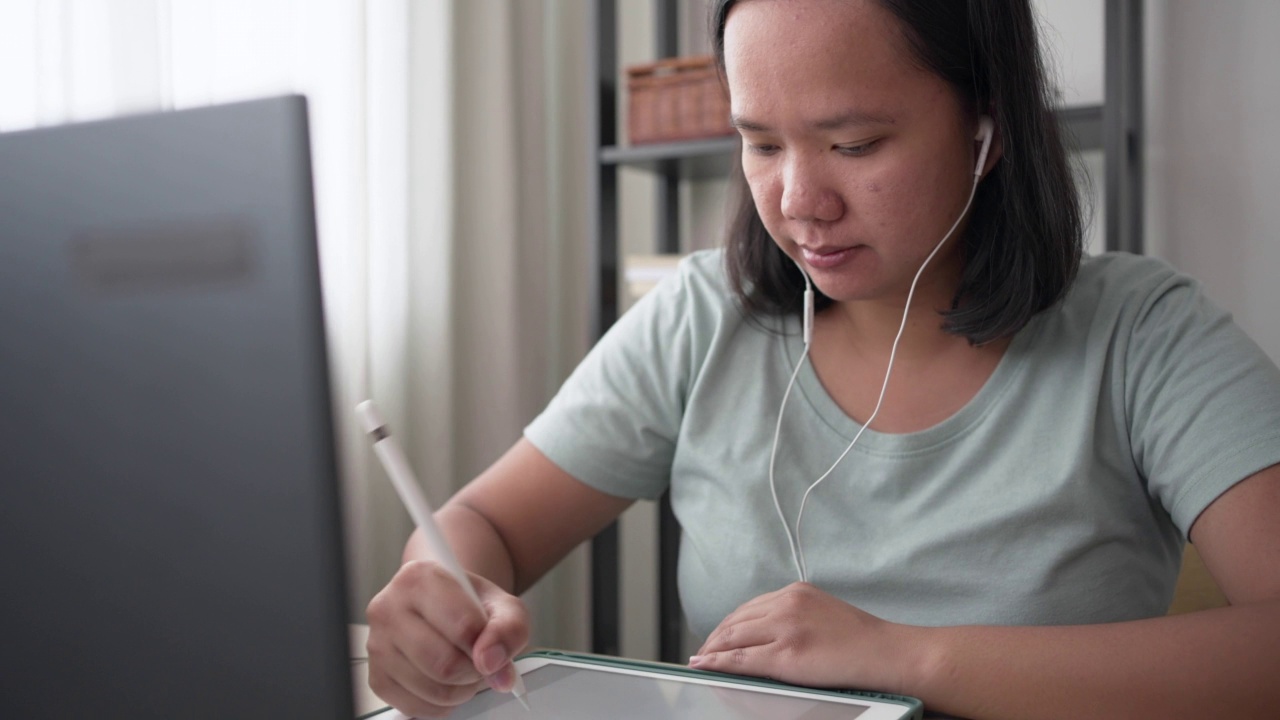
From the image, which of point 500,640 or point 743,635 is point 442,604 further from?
point 743,635

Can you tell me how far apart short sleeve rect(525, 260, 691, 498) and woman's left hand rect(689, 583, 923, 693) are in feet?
1.23

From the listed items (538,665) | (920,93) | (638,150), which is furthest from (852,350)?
(638,150)

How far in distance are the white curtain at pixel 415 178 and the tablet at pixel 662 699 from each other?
841mm

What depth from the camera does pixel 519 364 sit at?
2.05 m

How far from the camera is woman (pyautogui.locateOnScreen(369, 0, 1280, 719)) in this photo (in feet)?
2.51

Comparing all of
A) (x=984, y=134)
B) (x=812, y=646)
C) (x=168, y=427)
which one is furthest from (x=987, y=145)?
(x=168, y=427)

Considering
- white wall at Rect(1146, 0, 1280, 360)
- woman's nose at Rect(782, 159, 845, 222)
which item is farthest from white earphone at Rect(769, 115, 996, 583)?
white wall at Rect(1146, 0, 1280, 360)

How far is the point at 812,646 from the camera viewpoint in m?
0.77

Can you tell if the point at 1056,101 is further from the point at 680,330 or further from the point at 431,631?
the point at 431,631

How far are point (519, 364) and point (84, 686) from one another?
5.51 ft

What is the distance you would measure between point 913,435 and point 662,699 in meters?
0.44

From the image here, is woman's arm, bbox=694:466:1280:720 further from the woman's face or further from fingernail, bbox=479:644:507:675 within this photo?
the woman's face

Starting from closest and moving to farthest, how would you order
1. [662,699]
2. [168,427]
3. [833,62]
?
1. [168,427]
2. [662,699]
3. [833,62]

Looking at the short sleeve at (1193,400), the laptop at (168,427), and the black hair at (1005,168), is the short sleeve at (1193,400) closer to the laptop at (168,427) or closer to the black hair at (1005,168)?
the black hair at (1005,168)
